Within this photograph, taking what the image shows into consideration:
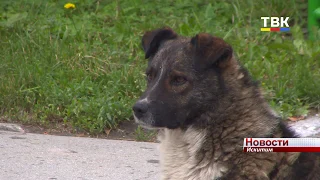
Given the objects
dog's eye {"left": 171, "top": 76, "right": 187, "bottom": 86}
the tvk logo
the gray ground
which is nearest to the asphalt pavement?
the gray ground

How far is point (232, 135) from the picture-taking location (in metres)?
4.71

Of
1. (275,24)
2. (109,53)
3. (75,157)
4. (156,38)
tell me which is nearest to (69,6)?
(109,53)

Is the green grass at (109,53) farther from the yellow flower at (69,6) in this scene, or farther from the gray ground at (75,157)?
the gray ground at (75,157)

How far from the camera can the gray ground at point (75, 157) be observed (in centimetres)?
604

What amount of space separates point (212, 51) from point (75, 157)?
2.09 meters

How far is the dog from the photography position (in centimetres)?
464

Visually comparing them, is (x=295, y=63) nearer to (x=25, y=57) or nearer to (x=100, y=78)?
(x=100, y=78)

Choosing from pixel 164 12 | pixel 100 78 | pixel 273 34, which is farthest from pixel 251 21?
pixel 100 78

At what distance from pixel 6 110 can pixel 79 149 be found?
1210 millimetres

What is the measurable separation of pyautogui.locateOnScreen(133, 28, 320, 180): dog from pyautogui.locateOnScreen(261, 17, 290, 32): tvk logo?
4028 mm

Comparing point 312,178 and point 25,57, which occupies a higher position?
point 25,57

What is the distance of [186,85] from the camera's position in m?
4.84

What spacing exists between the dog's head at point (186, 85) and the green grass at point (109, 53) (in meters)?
1.64

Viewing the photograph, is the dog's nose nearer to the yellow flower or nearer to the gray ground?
the gray ground
